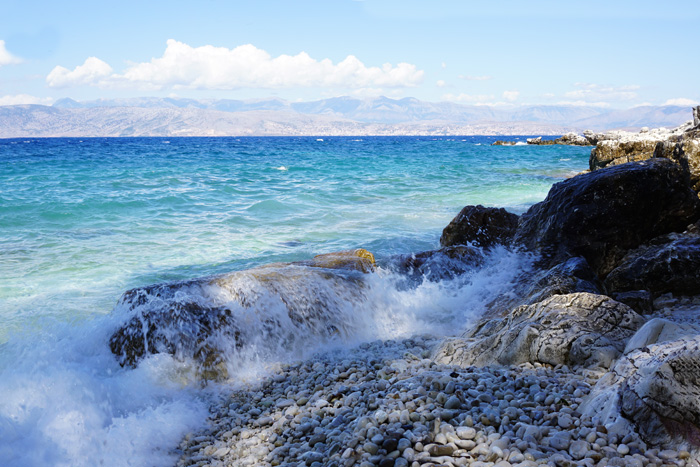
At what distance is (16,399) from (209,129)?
647 ft

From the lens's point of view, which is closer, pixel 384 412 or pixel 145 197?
pixel 384 412

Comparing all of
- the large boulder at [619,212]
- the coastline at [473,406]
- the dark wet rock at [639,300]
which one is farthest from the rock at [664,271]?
the large boulder at [619,212]

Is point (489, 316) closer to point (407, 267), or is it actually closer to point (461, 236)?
point (407, 267)

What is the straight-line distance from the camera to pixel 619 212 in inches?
254

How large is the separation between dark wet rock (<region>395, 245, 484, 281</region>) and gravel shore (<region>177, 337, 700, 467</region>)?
3.10 metres

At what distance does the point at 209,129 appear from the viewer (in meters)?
190

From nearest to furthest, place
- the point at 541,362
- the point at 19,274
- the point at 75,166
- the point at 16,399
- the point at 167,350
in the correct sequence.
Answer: the point at 541,362 → the point at 16,399 → the point at 167,350 → the point at 19,274 → the point at 75,166

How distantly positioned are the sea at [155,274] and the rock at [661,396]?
293cm

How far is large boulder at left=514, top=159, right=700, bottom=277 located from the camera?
642cm

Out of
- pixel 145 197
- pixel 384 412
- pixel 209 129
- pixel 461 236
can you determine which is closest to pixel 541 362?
pixel 384 412

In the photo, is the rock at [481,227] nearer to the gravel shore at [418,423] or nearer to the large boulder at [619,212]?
the large boulder at [619,212]

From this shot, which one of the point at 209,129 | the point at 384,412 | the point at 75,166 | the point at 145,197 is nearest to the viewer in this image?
the point at 384,412

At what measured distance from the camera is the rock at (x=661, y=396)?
90.9 inches

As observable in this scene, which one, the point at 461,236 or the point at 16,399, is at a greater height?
the point at 461,236
